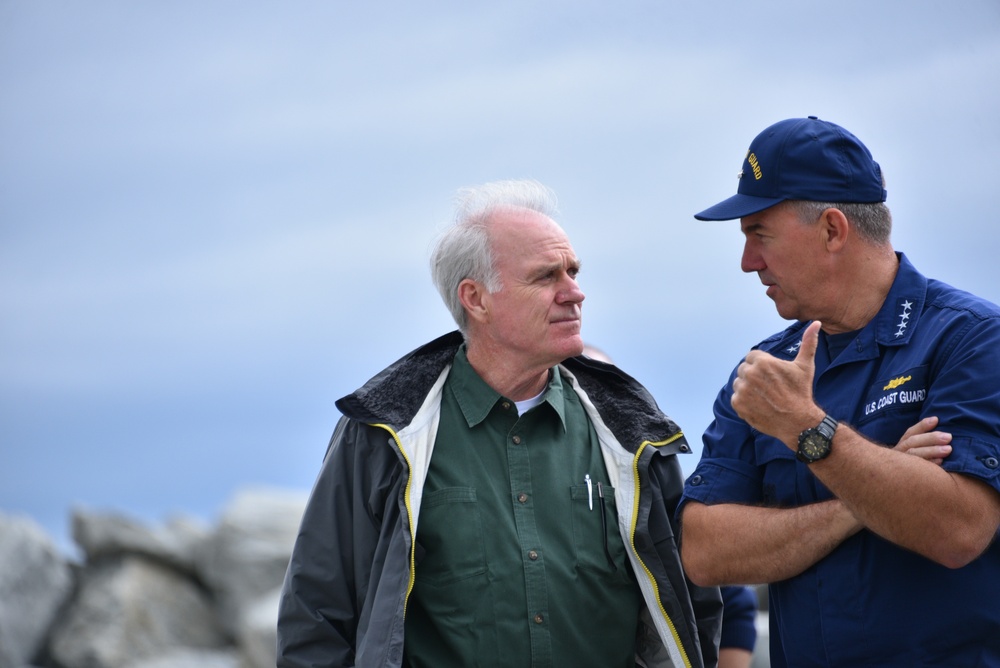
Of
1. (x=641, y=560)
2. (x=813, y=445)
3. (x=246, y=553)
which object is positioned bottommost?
(x=246, y=553)

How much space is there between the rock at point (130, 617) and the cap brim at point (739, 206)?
23.6 feet

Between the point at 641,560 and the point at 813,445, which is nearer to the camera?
the point at 813,445

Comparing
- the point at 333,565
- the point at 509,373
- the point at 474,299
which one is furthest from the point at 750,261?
Result: the point at 333,565

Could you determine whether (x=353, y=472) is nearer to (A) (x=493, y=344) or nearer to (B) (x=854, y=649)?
(A) (x=493, y=344)

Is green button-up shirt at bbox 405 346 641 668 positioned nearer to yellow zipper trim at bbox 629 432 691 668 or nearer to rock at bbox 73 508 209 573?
yellow zipper trim at bbox 629 432 691 668

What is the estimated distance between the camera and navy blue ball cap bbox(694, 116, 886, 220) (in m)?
2.84

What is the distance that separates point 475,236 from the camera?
145 inches

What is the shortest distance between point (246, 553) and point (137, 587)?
0.91 m

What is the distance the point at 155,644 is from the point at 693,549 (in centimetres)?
710

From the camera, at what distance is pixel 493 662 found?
3.21 metres

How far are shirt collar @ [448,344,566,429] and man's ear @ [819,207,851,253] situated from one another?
1059 mm

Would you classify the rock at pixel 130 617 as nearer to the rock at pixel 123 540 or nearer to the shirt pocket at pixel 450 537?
the rock at pixel 123 540

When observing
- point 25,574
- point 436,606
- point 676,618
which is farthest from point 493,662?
point 25,574

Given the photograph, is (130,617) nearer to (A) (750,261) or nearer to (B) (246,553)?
(B) (246,553)
